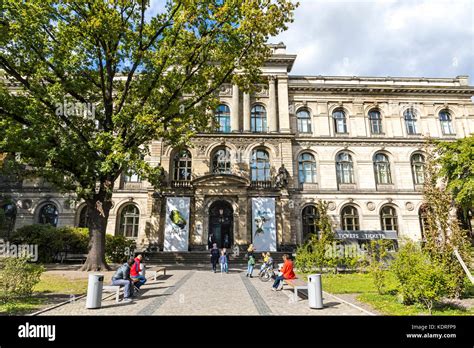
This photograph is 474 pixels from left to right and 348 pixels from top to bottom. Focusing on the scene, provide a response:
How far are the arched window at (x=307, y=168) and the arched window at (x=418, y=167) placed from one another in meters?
10.5

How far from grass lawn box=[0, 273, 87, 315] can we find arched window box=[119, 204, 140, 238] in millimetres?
12938

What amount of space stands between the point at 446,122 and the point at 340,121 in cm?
1184

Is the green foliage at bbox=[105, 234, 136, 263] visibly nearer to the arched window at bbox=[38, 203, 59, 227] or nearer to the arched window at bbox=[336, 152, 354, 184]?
the arched window at bbox=[38, 203, 59, 227]

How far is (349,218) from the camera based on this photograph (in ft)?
88.4

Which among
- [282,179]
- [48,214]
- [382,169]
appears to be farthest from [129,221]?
[382,169]

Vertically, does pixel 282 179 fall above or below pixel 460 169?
above

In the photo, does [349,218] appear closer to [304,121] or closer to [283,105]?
[304,121]

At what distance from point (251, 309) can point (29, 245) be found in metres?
18.6

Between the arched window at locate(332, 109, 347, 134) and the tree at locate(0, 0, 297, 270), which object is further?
the arched window at locate(332, 109, 347, 134)

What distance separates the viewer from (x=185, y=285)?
38.4ft

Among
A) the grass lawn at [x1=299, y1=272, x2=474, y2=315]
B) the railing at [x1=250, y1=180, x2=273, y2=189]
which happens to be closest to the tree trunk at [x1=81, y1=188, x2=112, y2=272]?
the grass lawn at [x1=299, y1=272, x2=474, y2=315]

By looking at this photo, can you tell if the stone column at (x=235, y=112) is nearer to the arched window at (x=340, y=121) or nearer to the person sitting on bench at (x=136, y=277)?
the arched window at (x=340, y=121)

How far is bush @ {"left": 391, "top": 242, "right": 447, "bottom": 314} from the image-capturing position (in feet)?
24.1
